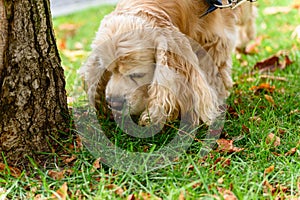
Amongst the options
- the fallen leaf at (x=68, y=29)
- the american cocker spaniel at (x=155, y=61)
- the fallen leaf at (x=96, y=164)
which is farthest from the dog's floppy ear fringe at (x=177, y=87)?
the fallen leaf at (x=68, y=29)

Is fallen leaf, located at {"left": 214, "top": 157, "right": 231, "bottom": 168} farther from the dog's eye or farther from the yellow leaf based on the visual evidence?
the yellow leaf

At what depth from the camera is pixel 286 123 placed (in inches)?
112

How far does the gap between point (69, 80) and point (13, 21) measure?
1536 millimetres

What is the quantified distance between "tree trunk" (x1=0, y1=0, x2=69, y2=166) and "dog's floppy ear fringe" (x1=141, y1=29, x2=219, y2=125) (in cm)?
60

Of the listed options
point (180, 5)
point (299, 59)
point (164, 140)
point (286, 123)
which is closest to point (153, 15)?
point (180, 5)

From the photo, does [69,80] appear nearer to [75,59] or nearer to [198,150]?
[75,59]

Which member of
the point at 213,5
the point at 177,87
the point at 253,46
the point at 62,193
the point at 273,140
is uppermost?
the point at 213,5

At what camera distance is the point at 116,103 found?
2.96m

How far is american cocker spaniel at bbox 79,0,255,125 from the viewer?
2893mm

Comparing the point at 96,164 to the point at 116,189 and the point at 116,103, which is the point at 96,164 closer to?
the point at 116,189

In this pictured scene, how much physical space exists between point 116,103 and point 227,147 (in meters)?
0.75

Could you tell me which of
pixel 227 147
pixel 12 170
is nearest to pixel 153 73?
pixel 227 147

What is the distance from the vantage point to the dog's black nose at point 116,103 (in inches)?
116

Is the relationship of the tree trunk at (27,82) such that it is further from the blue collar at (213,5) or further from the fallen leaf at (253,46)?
the fallen leaf at (253,46)
